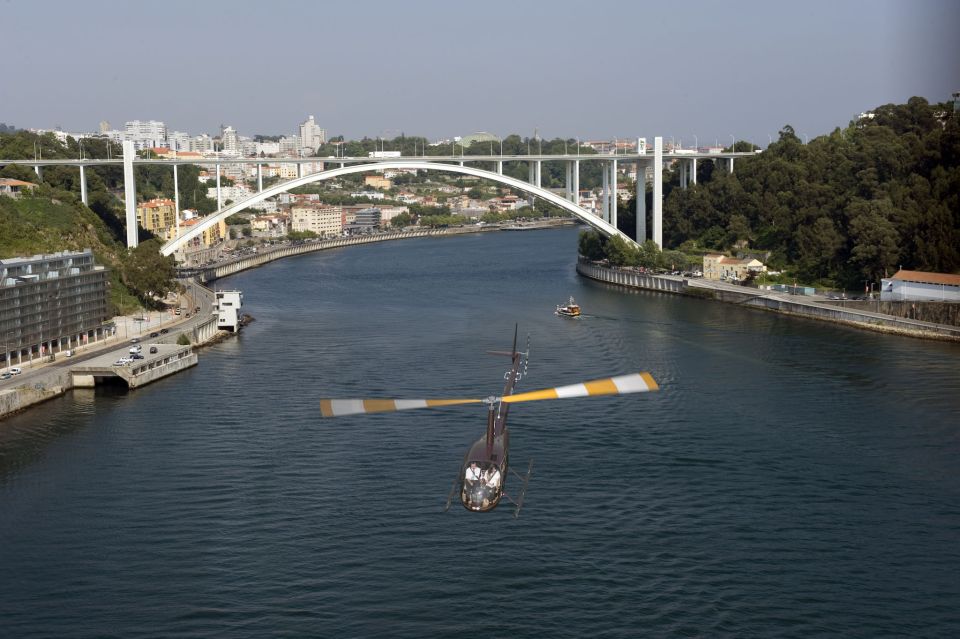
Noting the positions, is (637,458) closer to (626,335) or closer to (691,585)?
(691,585)

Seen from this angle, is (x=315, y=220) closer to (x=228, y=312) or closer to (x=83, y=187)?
(x=83, y=187)

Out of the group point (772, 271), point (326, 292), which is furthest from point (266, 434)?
point (772, 271)

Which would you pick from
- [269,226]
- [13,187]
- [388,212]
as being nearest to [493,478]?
[13,187]

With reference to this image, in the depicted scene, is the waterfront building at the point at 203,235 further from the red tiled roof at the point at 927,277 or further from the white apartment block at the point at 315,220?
the red tiled roof at the point at 927,277

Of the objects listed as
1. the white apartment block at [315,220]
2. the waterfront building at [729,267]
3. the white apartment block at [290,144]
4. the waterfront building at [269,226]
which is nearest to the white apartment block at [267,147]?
the white apartment block at [290,144]

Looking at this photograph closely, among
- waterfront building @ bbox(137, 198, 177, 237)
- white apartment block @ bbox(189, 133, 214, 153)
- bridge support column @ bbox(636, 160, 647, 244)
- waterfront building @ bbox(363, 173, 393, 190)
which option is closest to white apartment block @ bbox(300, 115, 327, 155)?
white apartment block @ bbox(189, 133, 214, 153)

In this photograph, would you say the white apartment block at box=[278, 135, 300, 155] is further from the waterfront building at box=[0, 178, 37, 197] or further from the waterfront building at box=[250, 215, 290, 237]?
the waterfront building at box=[0, 178, 37, 197]
